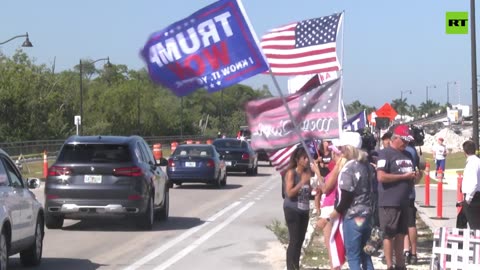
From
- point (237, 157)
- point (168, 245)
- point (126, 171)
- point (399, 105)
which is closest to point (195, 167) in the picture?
point (237, 157)

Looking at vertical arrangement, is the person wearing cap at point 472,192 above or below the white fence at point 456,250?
above

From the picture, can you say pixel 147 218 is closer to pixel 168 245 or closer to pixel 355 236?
pixel 168 245

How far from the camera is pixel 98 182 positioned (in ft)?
52.4

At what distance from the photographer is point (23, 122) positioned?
7781 centimetres

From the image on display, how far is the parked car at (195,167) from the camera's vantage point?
28250mm

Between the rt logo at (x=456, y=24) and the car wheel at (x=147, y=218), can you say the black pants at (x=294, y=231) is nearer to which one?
the car wheel at (x=147, y=218)

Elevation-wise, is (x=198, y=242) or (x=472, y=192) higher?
(x=472, y=192)

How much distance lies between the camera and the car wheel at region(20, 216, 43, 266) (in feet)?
38.4

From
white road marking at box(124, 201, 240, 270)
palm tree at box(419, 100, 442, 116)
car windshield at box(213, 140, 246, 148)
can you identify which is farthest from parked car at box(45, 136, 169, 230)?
palm tree at box(419, 100, 442, 116)

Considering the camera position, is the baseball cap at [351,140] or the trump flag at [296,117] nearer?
the baseball cap at [351,140]

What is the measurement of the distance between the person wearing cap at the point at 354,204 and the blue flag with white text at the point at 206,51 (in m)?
1.29

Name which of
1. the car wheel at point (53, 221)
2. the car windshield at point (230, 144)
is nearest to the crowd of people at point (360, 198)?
the car wheel at point (53, 221)

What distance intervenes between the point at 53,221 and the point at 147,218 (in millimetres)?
1776

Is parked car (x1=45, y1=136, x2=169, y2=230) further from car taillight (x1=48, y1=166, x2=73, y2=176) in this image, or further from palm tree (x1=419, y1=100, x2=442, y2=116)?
palm tree (x1=419, y1=100, x2=442, y2=116)
